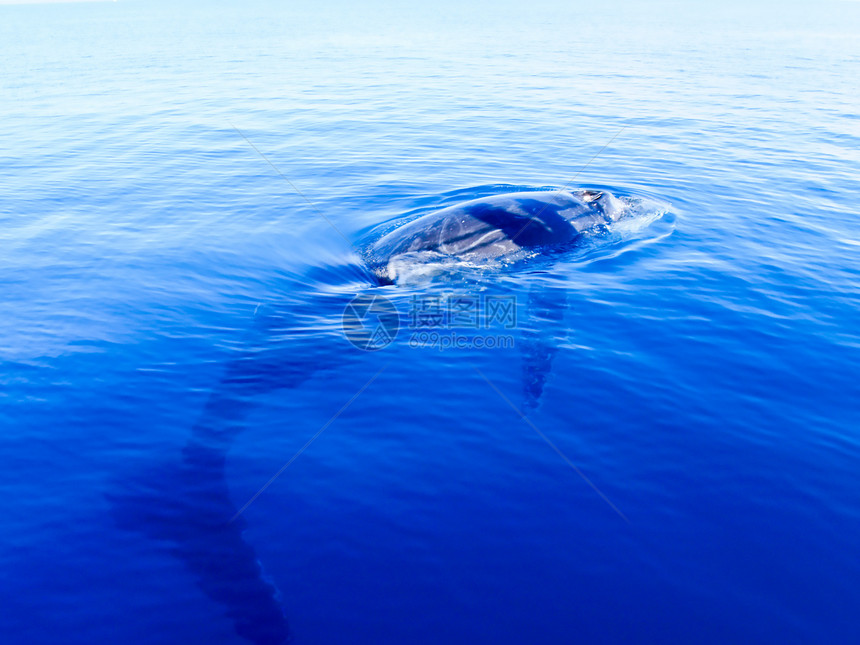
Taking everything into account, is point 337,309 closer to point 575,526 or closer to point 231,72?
point 575,526

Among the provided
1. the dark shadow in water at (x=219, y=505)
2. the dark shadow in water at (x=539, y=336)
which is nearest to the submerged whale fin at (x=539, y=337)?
the dark shadow in water at (x=539, y=336)

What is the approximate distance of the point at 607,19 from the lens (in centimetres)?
9925

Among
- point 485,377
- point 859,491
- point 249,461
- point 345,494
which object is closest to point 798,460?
point 859,491

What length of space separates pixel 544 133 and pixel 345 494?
2446 centimetres

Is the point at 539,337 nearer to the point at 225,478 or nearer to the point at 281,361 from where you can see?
the point at 281,361
